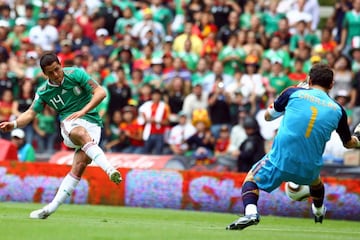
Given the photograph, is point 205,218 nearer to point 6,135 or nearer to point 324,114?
point 324,114

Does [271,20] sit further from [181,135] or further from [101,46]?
[181,135]

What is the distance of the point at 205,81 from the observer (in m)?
24.3

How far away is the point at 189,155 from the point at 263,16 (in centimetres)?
545

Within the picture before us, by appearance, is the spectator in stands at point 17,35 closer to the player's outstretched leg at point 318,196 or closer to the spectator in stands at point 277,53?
the spectator in stands at point 277,53

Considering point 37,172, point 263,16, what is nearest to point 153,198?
point 37,172

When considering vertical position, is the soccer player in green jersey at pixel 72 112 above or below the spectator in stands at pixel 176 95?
below

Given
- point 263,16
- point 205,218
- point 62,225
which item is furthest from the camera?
point 263,16

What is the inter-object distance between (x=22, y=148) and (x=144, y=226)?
34.0 feet

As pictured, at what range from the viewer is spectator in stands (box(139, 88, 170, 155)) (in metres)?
23.0

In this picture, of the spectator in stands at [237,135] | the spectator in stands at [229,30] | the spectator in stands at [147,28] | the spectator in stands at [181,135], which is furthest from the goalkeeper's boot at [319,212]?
the spectator in stands at [147,28]

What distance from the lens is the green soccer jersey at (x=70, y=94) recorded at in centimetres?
1410

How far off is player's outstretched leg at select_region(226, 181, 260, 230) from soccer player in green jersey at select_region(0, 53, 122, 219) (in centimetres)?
225

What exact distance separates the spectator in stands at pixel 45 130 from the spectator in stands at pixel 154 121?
7.06 ft

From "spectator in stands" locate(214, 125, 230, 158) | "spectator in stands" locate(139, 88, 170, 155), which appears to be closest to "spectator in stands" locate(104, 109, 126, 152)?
"spectator in stands" locate(139, 88, 170, 155)
